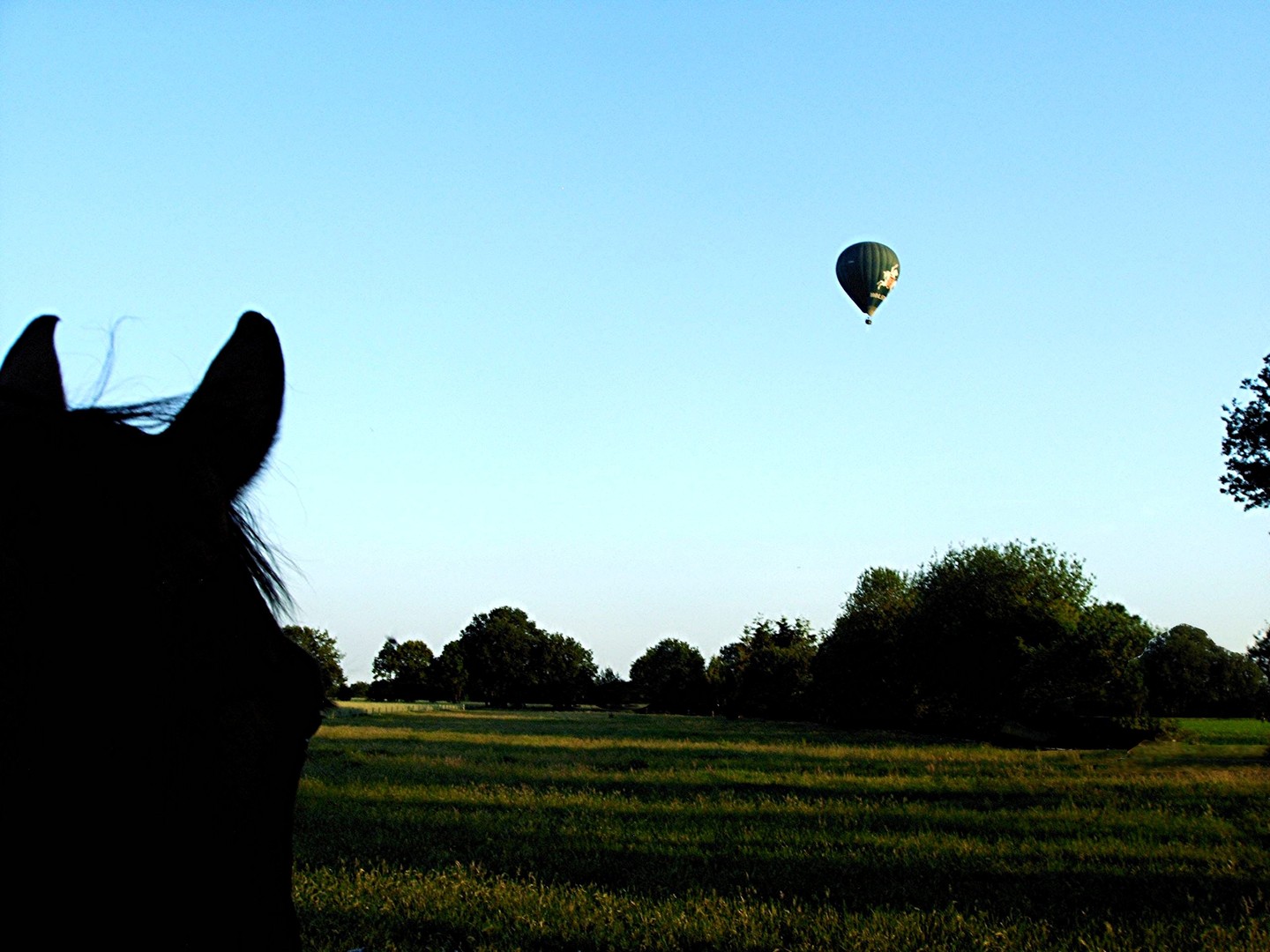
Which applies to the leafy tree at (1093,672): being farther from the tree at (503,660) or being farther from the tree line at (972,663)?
the tree at (503,660)

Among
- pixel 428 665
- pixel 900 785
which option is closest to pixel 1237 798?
pixel 900 785

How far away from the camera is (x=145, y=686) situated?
1.09 metres

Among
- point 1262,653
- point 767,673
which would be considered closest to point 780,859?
point 1262,653

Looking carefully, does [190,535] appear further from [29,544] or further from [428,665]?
[428,665]

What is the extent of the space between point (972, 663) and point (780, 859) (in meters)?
29.6

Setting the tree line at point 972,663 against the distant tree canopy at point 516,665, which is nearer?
the tree line at point 972,663

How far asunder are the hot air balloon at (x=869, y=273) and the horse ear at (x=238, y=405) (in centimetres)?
3290

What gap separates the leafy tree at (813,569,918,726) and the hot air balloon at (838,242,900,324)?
17.0m

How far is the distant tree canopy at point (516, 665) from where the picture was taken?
11112cm

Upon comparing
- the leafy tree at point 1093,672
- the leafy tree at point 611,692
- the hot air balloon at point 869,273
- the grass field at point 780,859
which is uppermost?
the hot air balloon at point 869,273

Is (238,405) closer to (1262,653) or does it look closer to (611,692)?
(1262,653)

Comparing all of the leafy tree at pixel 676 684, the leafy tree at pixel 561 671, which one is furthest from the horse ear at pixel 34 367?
the leafy tree at pixel 561 671

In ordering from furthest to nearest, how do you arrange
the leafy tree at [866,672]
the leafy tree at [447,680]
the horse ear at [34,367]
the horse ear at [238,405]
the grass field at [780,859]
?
the leafy tree at [447,680] < the leafy tree at [866,672] < the grass field at [780,859] < the horse ear at [34,367] < the horse ear at [238,405]

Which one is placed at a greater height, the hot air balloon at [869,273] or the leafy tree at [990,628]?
the hot air balloon at [869,273]
